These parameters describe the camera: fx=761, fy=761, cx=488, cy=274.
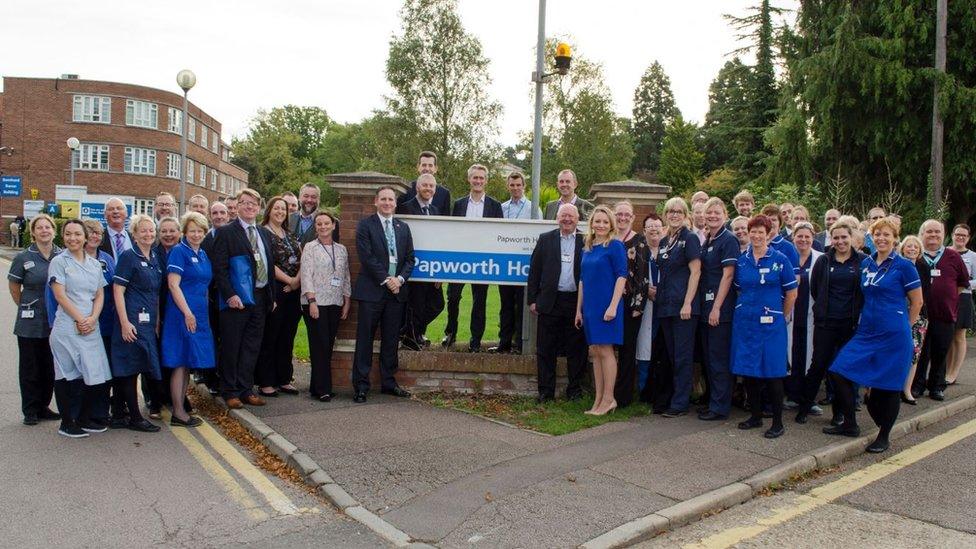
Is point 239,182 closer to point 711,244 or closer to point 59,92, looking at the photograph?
point 59,92

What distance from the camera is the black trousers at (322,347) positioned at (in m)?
8.00

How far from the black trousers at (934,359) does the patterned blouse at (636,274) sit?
12.2 feet

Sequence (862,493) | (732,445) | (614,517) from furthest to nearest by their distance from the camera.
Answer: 1. (732,445)
2. (862,493)
3. (614,517)

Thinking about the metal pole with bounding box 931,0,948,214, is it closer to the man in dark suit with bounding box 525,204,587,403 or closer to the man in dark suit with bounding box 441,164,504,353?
the man in dark suit with bounding box 441,164,504,353

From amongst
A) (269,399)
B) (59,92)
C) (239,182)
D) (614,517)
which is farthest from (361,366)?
(239,182)

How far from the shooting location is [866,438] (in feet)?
22.3

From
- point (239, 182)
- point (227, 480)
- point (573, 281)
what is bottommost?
point (227, 480)

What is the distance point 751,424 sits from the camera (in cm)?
698

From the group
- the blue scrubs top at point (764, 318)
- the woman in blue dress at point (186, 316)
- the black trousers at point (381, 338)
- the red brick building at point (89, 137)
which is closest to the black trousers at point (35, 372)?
the woman in blue dress at point (186, 316)

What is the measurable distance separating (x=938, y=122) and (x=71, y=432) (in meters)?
17.8

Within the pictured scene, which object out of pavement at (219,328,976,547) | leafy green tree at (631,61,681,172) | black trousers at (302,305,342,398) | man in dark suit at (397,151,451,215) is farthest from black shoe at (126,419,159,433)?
leafy green tree at (631,61,681,172)

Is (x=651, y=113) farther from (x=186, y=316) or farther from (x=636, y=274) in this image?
(x=186, y=316)

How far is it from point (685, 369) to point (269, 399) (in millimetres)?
4298

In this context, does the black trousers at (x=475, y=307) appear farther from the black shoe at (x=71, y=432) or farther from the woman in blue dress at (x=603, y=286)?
the black shoe at (x=71, y=432)
